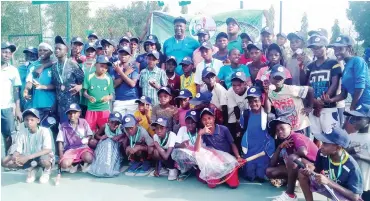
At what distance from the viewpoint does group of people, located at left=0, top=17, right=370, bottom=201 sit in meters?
4.28

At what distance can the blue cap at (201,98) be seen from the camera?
4.90 metres

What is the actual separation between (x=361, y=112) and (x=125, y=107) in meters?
3.16

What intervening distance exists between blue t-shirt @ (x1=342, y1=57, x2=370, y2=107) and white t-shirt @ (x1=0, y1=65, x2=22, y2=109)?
459cm

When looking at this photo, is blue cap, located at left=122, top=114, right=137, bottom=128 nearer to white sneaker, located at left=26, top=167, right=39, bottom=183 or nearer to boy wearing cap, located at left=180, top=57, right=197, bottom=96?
boy wearing cap, located at left=180, top=57, right=197, bottom=96

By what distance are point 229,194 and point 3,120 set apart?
3495 millimetres

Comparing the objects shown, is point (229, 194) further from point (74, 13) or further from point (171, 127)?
point (74, 13)

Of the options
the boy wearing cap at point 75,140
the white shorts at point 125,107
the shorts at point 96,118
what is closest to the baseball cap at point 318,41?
the white shorts at point 125,107

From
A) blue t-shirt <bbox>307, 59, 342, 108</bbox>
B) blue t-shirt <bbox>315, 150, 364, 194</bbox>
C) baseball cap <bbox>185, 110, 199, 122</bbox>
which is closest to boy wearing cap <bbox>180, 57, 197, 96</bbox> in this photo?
baseball cap <bbox>185, 110, 199, 122</bbox>

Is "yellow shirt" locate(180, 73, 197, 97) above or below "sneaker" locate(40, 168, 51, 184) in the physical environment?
above

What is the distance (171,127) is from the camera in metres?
5.09

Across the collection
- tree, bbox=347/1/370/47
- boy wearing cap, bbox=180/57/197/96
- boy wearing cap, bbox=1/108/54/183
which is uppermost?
tree, bbox=347/1/370/47

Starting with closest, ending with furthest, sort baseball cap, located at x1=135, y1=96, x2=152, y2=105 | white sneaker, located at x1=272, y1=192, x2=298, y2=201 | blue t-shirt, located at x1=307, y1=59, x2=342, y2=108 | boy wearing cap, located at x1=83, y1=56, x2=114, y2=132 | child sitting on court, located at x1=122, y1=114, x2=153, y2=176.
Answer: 1. white sneaker, located at x1=272, y1=192, x2=298, y2=201
2. blue t-shirt, located at x1=307, y1=59, x2=342, y2=108
3. child sitting on court, located at x1=122, y1=114, x2=153, y2=176
4. baseball cap, located at x1=135, y1=96, x2=152, y2=105
5. boy wearing cap, located at x1=83, y1=56, x2=114, y2=132

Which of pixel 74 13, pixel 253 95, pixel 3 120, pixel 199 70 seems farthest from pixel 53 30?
pixel 253 95

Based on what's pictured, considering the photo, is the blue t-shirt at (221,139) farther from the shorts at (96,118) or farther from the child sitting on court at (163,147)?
the shorts at (96,118)
